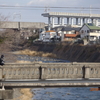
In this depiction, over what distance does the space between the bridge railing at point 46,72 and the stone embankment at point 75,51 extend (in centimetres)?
4198

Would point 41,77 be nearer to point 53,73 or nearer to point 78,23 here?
point 53,73

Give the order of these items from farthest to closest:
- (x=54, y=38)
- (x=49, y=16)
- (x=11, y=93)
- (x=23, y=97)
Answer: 1. (x=49, y=16)
2. (x=54, y=38)
3. (x=23, y=97)
4. (x=11, y=93)

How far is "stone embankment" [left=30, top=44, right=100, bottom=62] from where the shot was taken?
6344cm

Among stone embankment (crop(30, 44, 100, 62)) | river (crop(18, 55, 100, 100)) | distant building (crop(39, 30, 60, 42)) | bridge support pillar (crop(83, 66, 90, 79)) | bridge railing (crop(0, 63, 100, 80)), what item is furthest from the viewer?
distant building (crop(39, 30, 60, 42))

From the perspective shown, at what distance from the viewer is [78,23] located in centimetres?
14525

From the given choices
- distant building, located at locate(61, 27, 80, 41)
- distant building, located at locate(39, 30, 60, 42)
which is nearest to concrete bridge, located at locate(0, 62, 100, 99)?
distant building, located at locate(61, 27, 80, 41)

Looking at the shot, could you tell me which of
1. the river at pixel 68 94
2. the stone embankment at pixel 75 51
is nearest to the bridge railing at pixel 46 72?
the river at pixel 68 94

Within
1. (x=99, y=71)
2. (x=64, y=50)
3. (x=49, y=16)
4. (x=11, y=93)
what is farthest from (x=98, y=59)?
(x=49, y=16)

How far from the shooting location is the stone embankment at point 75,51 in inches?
2498

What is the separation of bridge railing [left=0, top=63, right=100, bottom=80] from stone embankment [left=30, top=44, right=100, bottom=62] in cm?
4198

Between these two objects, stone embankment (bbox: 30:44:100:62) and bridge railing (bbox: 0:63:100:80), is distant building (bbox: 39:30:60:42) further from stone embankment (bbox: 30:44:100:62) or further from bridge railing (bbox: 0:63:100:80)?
bridge railing (bbox: 0:63:100:80)

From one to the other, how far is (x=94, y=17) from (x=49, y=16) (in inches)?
→ 776

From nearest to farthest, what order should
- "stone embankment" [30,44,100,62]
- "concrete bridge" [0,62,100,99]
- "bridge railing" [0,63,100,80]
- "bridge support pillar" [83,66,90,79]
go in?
1. "concrete bridge" [0,62,100,99]
2. "bridge railing" [0,63,100,80]
3. "bridge support pillar" [83,66,90,79]
4. "stone embankment" [30,44,100,62]

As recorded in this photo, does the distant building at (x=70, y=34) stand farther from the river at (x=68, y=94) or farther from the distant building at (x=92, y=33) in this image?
the river at (x=68, y=94)
